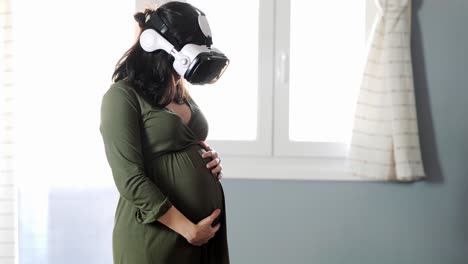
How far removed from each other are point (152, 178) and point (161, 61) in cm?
28

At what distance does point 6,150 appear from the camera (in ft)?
8.56

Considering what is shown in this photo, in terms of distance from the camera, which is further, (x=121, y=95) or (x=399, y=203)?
(x=399, y=203)

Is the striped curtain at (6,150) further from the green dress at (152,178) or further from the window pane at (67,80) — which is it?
the green dress at (152,178)

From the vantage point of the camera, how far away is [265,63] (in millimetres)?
2639

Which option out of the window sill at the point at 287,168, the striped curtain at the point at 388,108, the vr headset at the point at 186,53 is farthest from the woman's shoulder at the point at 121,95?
the striped curtain at the point at 388,108

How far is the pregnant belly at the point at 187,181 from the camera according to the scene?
1.47 meters

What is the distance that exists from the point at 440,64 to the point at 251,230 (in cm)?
105

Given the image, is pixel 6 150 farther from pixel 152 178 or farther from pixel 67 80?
pixel 152 178

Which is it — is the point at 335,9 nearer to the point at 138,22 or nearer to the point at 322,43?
the point at 322,43

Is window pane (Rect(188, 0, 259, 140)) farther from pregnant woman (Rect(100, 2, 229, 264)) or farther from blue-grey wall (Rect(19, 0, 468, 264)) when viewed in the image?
pregnant woman (Rect(100, 2, 229, 264))

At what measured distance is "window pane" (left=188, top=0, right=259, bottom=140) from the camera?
2.68m

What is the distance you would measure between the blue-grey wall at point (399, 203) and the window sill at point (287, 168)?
0.03 m

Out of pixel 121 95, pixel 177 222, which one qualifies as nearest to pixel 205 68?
pixel 121 95

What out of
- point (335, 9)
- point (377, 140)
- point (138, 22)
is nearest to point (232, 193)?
point (377, 140)
